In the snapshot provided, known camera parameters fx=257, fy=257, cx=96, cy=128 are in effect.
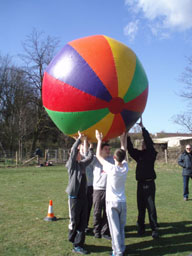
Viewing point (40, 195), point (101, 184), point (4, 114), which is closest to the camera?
point (101, 184)

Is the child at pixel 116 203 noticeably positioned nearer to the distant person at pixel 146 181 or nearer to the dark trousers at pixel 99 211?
the dark trousers at pixel 99 211

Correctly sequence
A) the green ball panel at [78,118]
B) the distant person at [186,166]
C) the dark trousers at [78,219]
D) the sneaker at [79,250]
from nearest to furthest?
the green ball panel at [78,118]
the sneaker at [79,250]
the dark trousers at [78,219]
the distant person at [186,166]

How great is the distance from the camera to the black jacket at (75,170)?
4406 mm

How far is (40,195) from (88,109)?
20.6 ft

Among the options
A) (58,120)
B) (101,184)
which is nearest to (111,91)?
(58,120)

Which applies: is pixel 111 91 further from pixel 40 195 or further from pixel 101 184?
pixel 40 195

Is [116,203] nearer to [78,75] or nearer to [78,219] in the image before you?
[78,219]

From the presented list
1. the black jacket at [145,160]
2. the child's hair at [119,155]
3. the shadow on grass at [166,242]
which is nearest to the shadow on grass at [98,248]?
the shadow on grass at [166,242]

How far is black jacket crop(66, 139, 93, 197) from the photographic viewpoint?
14.5 ft

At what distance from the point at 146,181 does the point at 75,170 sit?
61.9 inches

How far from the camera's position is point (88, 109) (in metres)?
3.98

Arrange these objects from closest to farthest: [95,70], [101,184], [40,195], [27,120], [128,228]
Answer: [95,70] → [101,184] → [128,228] → [40,195] → [27,120]

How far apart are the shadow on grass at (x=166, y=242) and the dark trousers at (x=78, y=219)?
0.85 meters

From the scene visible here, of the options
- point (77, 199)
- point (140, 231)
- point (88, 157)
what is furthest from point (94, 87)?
point (140, 231)
